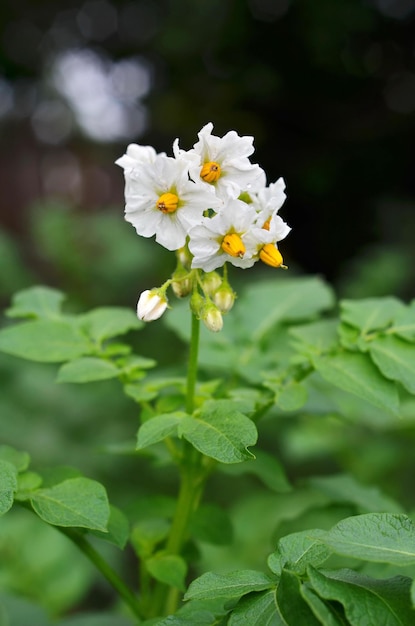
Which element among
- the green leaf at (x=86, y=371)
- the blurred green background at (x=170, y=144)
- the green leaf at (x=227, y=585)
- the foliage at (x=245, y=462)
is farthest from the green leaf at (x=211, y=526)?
the blurred green background at (x=170, y=144)

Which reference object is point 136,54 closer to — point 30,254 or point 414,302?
point 30,254

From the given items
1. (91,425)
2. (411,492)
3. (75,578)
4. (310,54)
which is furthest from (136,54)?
(75,578)

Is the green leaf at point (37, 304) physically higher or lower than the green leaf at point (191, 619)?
higher

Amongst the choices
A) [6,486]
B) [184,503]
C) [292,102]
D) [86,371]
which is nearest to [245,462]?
[184,503]

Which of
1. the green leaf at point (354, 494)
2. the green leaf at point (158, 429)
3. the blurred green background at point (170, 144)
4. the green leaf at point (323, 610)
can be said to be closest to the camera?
the green leaf at point (323, 610)

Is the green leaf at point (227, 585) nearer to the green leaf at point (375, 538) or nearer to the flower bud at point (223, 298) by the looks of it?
the green leaf at point (375, 538)
